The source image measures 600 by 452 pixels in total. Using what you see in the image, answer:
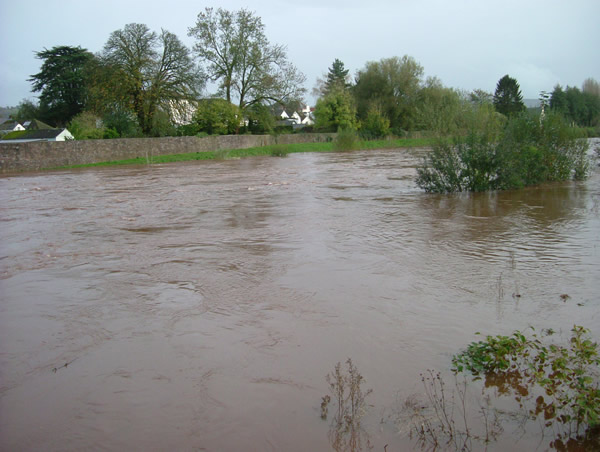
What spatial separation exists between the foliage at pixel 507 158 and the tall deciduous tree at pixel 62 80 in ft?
181

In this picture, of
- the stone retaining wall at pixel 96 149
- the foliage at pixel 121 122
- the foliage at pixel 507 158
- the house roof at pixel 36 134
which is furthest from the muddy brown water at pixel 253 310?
the house roof at pixel 36 134

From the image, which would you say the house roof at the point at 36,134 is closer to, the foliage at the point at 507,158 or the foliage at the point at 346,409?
the foliage at the point at 507,158

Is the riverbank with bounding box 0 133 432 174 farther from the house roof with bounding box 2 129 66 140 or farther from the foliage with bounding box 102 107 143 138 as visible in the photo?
the house roof with bounding box 2 129 66 140

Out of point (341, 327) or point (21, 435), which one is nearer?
point (21, 435)

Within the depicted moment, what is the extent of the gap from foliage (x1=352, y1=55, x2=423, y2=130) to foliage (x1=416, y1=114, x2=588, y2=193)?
47351 millimetres

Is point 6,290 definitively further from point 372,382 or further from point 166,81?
point 166,81

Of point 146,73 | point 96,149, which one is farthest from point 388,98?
point 96,149

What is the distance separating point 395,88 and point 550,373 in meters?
64.4

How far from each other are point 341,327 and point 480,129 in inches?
426

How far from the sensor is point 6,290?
23.8 ft

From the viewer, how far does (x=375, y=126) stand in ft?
198

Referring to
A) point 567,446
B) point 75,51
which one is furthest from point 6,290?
point 75,51

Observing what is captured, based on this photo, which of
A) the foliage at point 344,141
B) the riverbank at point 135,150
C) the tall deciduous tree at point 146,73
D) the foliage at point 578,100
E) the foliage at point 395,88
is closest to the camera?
the riverbank at point 135,150

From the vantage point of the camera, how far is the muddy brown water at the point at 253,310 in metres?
3.93
